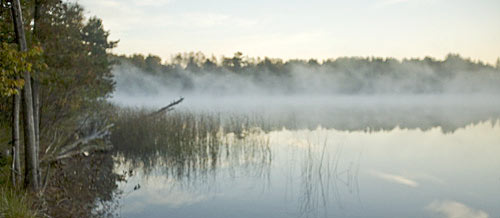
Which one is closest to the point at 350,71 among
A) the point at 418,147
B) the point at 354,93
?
the point at 354,93

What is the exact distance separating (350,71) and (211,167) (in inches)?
2491

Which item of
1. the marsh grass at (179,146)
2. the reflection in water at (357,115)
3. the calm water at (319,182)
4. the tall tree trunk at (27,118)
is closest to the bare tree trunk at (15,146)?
the tall tree trunk at (27,118)

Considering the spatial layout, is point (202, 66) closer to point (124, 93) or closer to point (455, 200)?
point (124, 93)

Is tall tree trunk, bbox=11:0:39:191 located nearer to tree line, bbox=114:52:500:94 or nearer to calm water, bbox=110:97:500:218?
calm water, bbox=110:97:500:218

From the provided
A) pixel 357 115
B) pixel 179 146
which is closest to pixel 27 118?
pixel 179 146

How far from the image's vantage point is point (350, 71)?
67688mm

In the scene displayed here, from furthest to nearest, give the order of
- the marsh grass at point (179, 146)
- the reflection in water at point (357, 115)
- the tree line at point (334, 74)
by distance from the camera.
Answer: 1. the tree line at point (334, 74)
2. the reflection in water at point (357, 115)
3. the marsh grass at point (179, 146)

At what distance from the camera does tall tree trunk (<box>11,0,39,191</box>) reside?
→ 181 inches

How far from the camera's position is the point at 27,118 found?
4.80 metres

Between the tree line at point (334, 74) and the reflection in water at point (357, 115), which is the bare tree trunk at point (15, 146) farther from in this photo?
the tree line at point (334, 74)

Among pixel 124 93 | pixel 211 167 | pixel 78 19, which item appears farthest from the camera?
pixel 124 93

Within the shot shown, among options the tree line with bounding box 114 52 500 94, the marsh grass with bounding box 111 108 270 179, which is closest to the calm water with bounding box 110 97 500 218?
the marsh grass with bounding box 111 108 270 179

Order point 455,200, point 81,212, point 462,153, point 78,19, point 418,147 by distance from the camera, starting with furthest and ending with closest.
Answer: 1. point 418,147
2. point 462,153
3. point 78,19
4. point 455,200
5. point 81,212

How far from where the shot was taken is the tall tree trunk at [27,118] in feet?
15.1
